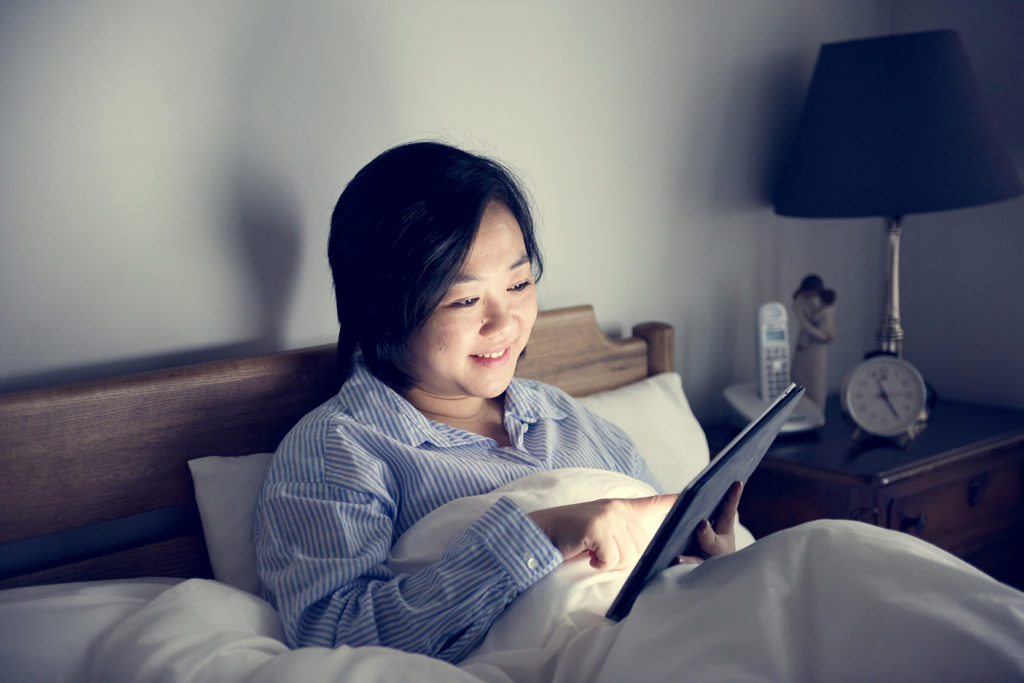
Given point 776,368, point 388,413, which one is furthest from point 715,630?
point 776,368

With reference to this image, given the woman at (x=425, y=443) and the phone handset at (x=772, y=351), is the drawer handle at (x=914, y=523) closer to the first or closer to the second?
the phone handset at (x=772, y=351)

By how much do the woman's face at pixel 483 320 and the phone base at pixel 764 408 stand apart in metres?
0.72

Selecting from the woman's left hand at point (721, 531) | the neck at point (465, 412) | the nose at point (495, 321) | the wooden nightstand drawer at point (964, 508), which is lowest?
the wooden nightstand drawer at point (964, 508)

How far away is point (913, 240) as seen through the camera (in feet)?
6.88

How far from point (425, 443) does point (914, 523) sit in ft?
3.16

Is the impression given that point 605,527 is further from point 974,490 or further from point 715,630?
point 974,490

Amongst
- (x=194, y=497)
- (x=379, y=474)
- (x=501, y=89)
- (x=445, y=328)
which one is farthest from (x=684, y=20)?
(x=194, y=497)

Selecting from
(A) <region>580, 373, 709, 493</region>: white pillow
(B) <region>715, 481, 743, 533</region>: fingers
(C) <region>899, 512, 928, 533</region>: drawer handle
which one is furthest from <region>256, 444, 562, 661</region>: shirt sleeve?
(C) <region>899, 512, 928, 533</region>: drawer handle

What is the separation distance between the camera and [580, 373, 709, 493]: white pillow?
4.69ft

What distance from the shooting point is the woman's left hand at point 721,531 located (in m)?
0.95

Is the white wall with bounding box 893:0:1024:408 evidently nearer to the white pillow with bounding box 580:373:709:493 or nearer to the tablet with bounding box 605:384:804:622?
the white pillow with bounding box 580:373:709:493

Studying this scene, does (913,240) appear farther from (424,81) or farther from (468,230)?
(468,230)

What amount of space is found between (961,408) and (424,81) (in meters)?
1.38

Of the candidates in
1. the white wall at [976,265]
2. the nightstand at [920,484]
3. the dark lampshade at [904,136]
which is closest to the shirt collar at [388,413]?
the nightstand at [920,484]
